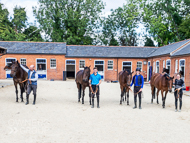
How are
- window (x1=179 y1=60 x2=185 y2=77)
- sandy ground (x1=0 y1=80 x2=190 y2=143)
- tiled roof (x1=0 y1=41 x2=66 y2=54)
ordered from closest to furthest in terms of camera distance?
1. sandy ground (x1=0 y1=80 x2=190 y2=143)
2. window (x1=179 y1=60 x2=185 y2=77)
3. tiled roof (x1=0 y1=41 x2=66 y2=54)

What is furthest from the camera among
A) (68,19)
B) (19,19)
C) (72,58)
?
(19,19)

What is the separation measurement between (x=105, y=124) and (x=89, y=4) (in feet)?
119

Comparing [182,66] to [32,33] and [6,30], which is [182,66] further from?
[32,33]

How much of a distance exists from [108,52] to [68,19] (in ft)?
44.0

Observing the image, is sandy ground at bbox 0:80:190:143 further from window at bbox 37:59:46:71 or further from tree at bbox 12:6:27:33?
tree at bbox 12:6:27:33

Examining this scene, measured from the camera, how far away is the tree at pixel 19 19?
41.8 meters

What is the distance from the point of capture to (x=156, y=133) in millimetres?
A: 5328

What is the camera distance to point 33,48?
27.2 metres

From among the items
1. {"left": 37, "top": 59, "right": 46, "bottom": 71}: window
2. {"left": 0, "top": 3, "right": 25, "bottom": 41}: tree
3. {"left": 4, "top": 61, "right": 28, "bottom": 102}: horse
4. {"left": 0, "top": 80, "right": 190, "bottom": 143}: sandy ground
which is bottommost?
{"left": 0, "top": 80, "right": 190, "bottom": 143}: sandy ground

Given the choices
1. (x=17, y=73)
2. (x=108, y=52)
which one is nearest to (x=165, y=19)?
(x=108, y=52)

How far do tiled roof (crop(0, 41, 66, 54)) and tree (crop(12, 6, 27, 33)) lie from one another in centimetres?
1602

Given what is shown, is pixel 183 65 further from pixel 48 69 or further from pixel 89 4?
pixel 89 4

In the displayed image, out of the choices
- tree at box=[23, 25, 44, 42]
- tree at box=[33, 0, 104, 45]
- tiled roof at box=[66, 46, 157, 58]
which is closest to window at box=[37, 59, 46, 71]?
tiled roof at box=[66, 46, 157, 58]

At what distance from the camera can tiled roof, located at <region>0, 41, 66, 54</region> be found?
1043 inches
